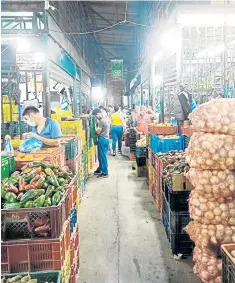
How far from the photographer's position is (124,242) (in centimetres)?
529

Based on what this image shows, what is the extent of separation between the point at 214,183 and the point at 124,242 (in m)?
2.07

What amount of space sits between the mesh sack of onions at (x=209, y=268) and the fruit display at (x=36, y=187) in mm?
1736

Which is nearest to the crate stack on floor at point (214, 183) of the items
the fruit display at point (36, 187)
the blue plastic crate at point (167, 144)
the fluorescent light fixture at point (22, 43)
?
the fruit display at point (36, 187)

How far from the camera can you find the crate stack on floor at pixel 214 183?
12.4 feet

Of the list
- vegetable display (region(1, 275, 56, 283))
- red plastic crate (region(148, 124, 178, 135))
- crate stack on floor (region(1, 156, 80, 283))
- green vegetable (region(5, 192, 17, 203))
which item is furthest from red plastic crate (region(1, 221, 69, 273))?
red plastic crate (region(148, 124, 178, 135))

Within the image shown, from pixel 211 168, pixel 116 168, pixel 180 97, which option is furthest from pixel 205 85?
pixel 211 168

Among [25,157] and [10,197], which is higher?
[25,157]

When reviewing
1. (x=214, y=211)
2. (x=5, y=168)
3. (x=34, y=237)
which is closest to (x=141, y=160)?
(x=214, y=211)

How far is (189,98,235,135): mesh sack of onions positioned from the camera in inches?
150

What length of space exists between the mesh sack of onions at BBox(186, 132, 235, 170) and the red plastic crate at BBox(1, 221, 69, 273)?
5.88ft

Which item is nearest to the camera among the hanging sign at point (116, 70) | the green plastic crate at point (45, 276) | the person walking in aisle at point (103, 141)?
the green plastic crate at point (45, 276)

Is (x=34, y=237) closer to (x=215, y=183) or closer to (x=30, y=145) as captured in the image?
(x=215, y=183)

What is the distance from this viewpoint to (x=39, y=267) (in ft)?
9.66

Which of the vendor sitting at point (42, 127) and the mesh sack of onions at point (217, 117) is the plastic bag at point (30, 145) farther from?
the mesh sack of onions at point (217, 117)
